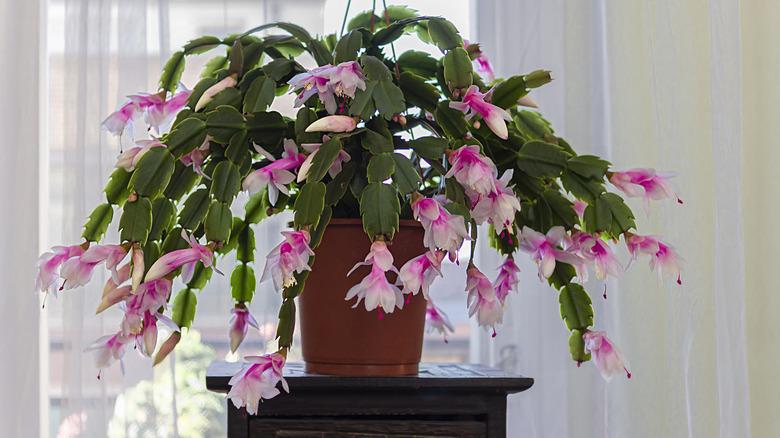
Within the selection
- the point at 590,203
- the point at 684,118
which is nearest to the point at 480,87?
the point at 590,203

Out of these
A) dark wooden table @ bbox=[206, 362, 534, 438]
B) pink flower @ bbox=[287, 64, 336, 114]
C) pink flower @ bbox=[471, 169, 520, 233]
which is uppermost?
pink flower @ bbox=[287, 64, 336, 114]

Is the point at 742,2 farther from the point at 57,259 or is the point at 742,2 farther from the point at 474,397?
the point at 57,259

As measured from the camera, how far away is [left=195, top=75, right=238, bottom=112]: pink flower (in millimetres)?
837

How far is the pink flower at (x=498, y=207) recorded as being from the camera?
73 centimetres

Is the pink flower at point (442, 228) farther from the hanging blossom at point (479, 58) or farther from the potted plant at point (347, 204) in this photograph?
the hanging blossom at point (479, 58)

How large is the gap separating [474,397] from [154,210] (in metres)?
0.33

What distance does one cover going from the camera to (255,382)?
2.23 ft

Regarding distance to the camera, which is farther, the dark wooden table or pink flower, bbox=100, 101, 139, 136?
pink flower, bbox=100, 101, 139, 136

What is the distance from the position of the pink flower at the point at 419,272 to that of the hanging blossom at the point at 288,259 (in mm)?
79

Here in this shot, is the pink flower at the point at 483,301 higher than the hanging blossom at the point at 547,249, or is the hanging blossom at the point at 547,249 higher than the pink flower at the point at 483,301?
the hanging blossom at the point at 547,249

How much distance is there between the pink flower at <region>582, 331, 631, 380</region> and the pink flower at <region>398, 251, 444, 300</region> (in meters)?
0.17

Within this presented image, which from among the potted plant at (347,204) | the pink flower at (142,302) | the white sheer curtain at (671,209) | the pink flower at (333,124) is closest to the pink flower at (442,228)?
the potted plant at (347,204)
